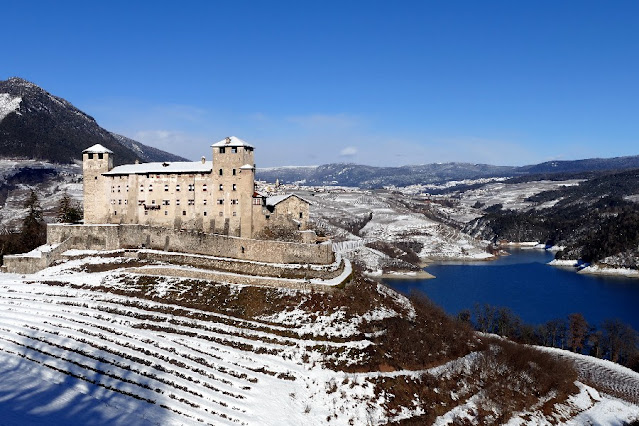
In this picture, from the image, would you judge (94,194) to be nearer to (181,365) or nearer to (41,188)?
(181,365)

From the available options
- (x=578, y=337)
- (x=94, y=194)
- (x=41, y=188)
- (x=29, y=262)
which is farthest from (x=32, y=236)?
(x=41, y=188)

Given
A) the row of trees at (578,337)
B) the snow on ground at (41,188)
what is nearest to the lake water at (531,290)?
the row of trees at (578,337)

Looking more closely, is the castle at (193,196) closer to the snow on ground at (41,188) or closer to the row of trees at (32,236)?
the row of trees at (32,236)

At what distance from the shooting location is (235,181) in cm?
4594

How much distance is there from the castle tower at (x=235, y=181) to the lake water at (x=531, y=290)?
36.9 m

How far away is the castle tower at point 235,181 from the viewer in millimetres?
45219

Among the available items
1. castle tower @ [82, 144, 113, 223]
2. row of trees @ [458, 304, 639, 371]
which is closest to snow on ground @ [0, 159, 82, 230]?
castle tower @ [82, 144, 113, 223]

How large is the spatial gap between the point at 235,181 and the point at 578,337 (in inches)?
1577

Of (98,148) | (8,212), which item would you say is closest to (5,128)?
(8,212)

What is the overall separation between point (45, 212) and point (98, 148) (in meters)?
74.5

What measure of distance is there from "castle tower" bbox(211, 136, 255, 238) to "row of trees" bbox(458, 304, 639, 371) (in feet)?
98.6

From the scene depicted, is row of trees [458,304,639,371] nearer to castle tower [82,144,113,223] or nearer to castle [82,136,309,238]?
castle [82,136,309,238]

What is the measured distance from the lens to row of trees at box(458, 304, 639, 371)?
1991 inches

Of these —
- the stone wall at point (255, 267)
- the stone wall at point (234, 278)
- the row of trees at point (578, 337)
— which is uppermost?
the stone wall at point (255, 267)
